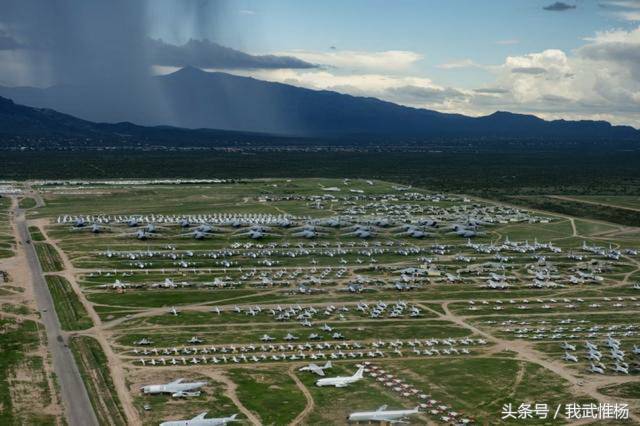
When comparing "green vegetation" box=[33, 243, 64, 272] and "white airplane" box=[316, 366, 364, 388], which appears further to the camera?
"green vegetation" box=[33, 243, 64, 272]

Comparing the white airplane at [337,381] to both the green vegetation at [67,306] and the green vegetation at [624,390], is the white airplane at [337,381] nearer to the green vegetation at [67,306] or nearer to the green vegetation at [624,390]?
the green vegetation at [624,390]

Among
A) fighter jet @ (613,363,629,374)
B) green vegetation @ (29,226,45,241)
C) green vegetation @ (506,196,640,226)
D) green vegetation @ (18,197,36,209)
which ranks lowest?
fighter jet @ (613,363,629,374)

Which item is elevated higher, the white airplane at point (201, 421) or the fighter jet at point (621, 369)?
the fighter jet at point (621, 369)

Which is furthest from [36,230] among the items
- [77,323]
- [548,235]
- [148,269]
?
[548,235]

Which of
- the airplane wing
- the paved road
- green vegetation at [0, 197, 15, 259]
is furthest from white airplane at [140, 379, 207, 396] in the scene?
green vegetation at [0, 197, 15, 259]

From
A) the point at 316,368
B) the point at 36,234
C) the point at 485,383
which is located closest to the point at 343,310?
the point at 316,368

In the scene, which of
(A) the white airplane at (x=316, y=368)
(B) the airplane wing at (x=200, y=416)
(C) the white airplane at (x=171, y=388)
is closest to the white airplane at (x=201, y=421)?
(B) the airplane wing at (x=200, y=416)

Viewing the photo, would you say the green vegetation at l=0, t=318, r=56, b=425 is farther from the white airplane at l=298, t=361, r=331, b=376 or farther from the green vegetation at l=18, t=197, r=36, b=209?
the green vegetation at l=18, t=197, r=36, b=209
